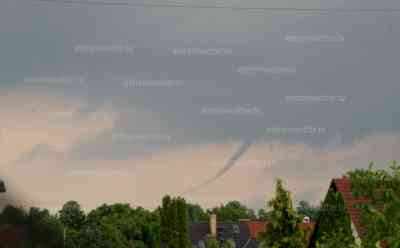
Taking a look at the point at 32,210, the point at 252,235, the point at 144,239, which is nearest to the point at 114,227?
the point at 144,239

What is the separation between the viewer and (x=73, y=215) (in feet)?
295

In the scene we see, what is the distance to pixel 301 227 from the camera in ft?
100

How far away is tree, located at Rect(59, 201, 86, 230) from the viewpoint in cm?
8700

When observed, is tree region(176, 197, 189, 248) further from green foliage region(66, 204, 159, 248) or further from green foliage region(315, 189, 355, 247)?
green foliage region(66, 204, 159, 248)

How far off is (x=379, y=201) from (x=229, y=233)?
7020 cm

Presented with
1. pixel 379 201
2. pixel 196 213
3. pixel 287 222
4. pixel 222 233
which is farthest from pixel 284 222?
pixel 196 213

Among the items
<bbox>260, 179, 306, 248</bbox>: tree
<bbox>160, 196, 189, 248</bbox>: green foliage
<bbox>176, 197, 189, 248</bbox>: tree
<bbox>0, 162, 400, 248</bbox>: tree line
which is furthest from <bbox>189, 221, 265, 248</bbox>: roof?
<bbox>260, 179, 306, 248</bbox>: tree

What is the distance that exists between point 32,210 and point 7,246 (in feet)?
2.27

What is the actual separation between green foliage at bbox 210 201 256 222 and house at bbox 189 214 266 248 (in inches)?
1384

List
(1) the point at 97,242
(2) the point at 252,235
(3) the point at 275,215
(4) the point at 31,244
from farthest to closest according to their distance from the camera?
1. (2) the point at 252,235
2. (1) the point at 97,242
3. (3) the point at 275,215
4. (4) the point at 31,244

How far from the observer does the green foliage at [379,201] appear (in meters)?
12.5

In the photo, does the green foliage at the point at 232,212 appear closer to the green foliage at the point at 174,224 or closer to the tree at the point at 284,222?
the green foliage at the point at 174,224

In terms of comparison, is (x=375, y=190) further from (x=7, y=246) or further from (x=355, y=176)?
(x=7, y=246)

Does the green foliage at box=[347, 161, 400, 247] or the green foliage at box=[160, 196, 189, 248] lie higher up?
the green foliage at box=[160, 196, 189, 248]
